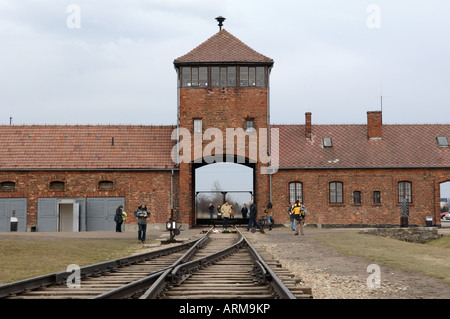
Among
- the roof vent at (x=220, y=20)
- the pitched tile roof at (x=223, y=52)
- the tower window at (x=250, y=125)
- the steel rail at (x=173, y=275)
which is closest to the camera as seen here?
the steel rail at (x=173, y=275)

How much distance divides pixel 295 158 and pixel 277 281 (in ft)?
86.3

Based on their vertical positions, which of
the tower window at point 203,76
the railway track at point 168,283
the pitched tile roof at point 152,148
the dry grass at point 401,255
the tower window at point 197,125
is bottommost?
the dry grass at point 401,255

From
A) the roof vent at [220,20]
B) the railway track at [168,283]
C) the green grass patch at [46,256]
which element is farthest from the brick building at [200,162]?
the railway track at [168,283]

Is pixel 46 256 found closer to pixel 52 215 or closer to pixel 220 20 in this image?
pixel 52 215

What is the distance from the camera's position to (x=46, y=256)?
48.2ft

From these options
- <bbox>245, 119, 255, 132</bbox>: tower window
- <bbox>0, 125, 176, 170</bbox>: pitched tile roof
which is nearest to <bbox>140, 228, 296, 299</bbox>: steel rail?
<bbox>245, 119, 255, 132</bbox>: tower window

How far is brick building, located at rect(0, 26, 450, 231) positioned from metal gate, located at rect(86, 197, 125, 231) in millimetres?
59

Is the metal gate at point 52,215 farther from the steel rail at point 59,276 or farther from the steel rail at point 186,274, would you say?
the steel rail at point 186,274

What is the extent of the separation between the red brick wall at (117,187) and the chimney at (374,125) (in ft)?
46.4

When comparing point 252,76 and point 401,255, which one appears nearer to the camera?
point 401,255

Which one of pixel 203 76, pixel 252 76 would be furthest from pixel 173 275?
pixel 252 76

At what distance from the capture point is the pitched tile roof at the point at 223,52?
3241 cm

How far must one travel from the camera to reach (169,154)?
33281 mm

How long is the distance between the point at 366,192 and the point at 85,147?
17.5 metres
